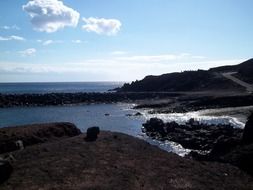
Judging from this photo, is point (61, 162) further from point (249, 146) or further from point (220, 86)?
point (220, 86)

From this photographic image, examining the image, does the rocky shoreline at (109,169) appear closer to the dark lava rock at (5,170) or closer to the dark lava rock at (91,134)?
the dark lava rock at (5,170)

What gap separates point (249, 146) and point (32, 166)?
11629 mm

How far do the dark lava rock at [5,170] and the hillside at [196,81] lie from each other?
249 ft

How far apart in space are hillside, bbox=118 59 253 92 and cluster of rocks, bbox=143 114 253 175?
1710 inches

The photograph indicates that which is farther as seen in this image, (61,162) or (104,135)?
(104,135)

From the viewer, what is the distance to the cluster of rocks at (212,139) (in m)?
22.7

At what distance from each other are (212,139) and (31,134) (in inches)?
787

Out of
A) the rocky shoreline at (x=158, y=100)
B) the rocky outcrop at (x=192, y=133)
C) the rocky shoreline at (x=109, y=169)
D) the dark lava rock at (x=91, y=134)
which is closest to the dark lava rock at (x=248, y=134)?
the rocky shoreline at (x=109, y=169)

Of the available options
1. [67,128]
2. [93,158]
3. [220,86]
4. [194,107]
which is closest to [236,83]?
[220,86]

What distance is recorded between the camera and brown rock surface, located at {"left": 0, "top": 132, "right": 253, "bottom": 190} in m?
16.6

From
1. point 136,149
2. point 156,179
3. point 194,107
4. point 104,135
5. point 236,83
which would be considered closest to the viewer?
point 156,179

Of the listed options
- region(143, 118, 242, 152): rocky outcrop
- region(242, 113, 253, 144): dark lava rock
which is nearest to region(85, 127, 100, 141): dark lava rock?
region(242, 113, 253, 144): dark lava rock

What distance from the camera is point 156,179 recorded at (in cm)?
1773

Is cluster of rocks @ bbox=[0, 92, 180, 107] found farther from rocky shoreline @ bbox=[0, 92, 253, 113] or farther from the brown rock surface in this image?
the brown rock surface
